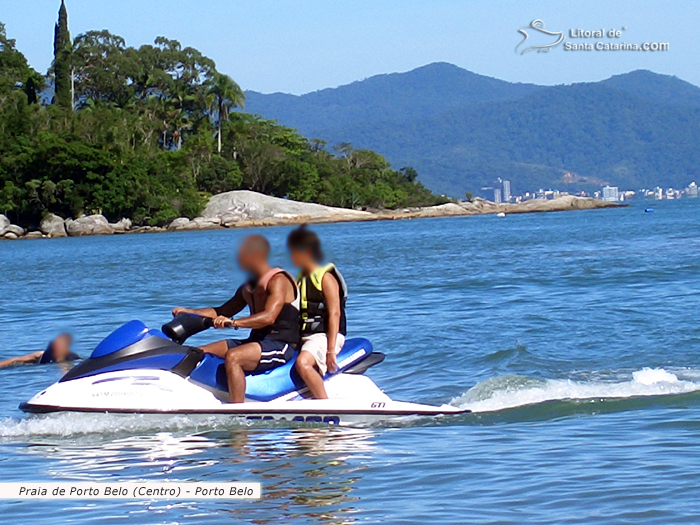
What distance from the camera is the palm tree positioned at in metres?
86.6

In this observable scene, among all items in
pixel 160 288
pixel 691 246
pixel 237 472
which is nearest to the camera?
pixel 237 472

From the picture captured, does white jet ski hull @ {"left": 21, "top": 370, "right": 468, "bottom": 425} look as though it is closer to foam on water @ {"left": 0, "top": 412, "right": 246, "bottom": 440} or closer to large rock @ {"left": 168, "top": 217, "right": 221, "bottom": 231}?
foam on water @ {"left": 0, "top": 412, "right": 246, "bottom": 440}

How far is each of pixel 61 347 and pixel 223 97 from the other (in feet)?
258

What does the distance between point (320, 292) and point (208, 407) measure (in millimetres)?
1223

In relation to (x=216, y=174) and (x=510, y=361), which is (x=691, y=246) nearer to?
(x=510, y=361)

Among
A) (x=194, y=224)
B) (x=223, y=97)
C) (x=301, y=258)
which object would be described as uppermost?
(x=223, y=97)

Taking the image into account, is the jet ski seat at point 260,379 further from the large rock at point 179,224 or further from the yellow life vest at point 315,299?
the large rock at point 179,224

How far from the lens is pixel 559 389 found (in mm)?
9164

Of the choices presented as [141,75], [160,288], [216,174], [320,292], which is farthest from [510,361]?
[141,75]

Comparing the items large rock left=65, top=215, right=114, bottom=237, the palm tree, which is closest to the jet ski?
large rock left=65, top=215, right=114, bottom=237

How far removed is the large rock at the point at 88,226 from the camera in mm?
68375

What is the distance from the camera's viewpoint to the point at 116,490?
6312 mm

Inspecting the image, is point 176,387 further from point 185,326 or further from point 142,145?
point 142,145

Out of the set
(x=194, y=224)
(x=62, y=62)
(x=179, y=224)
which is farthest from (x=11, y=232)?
(x=62, y=62)
